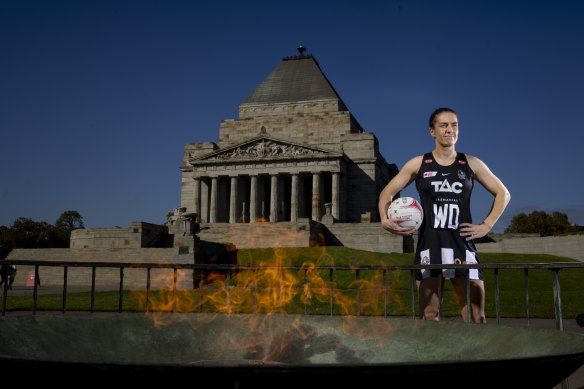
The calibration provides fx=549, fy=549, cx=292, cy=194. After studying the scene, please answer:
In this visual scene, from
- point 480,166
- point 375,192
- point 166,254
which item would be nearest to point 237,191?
point 375,192

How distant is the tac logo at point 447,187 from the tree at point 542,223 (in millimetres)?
72912

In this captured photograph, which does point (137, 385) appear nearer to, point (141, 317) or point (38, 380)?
point (38, 380)

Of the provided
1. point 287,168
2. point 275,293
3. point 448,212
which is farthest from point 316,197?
point 448,212

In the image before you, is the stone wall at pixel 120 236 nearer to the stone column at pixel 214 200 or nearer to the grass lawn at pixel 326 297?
Answer: the stone column at pixel 214 200

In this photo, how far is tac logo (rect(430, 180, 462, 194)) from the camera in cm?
539

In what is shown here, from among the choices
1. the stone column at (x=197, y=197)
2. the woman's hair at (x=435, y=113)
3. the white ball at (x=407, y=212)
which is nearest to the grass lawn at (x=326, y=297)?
the white ball at (x=407, y=212)

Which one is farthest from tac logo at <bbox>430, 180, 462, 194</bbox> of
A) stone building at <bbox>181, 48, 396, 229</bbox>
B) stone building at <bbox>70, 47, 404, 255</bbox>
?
stone building at <bbox>181, 48, 396, 229</bbox>

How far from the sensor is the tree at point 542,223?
2841 inches

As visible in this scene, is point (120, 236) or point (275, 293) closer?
point (275, 293)

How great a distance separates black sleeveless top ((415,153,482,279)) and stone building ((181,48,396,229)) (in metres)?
44.0

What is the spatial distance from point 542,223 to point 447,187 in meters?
74.9

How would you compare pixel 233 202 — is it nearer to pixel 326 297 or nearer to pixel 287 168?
pixel 287 168

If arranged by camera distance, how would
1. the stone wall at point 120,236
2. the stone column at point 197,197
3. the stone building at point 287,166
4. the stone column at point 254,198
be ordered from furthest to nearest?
the stone column at point 197,197, the stone column at point 254,198, the stone building at point 287,166, the stone wall at point 120,236

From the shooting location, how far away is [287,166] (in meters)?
52.5
